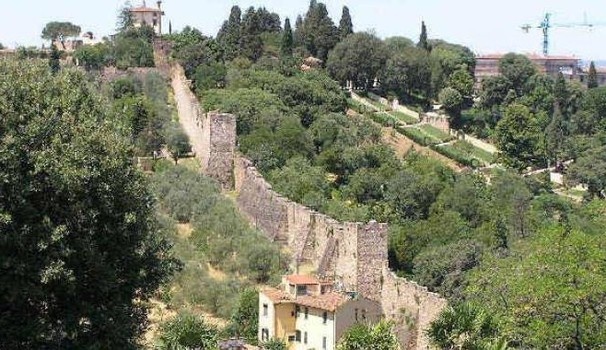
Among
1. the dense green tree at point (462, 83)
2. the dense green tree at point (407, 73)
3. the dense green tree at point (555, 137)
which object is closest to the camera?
the dense green tree at point (555, 137)

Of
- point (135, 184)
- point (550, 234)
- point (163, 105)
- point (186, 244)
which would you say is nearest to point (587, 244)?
point (550, 234)

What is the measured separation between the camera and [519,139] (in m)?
76.5

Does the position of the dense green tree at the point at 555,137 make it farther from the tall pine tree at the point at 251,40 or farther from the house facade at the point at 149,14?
the house facade at the point at 149,14

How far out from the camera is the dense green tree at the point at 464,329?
26427 millimetres

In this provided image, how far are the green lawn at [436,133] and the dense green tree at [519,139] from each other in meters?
3.89

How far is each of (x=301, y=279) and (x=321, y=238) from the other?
108 inches

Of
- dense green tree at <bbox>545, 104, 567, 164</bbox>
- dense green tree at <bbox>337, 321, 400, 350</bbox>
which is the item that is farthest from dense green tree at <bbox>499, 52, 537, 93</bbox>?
dense green tree at <bbox>337, 321, 400, 350</bbox>

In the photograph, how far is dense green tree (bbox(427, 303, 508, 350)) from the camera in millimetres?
26427

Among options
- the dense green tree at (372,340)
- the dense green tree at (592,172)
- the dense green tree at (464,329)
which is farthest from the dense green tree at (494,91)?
the dense green tree at (372,340)

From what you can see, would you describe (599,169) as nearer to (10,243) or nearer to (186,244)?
(186,244)

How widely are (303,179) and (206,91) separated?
16.0 meters

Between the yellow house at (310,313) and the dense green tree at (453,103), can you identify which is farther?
the dense green tree at (453,103)

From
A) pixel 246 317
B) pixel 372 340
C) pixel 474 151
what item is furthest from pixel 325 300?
pixel 474 151

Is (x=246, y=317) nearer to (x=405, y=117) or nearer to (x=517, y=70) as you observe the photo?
(x=405, y=117)
